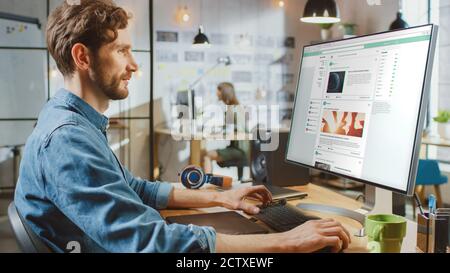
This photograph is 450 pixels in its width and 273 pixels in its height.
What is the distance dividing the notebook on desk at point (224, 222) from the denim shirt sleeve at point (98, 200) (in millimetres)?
207

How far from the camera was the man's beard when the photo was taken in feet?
3.07

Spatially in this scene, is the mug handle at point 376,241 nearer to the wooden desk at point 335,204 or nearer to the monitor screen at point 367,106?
the wooden desk at point 335,204

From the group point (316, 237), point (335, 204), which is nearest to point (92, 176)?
point (316, 237)

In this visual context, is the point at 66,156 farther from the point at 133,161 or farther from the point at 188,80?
the point at 188,80

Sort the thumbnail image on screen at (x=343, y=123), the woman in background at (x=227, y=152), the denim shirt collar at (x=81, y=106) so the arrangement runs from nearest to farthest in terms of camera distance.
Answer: the denim shirt collar at (x=81, y=106) < the thumbnail image on screen at (x=343, y=123) < the woman in background at (x=227, y=152)

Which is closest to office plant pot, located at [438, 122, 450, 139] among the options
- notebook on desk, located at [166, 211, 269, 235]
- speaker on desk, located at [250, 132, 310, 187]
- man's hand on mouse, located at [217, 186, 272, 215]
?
speaker on desk, located at [250, 132, 310, 187]

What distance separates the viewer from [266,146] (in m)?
1.48

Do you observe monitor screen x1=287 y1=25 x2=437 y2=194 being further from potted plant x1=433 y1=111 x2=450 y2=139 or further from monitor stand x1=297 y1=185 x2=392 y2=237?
potted plant x1=433 y1=111 x2=450 y2=139

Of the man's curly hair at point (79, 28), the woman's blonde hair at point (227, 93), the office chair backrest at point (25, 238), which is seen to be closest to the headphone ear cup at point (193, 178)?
the man's curly hair at point (79, 28)

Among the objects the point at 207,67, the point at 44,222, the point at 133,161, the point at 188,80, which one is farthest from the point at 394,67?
the point at 207,67

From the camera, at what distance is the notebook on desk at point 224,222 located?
943 mm

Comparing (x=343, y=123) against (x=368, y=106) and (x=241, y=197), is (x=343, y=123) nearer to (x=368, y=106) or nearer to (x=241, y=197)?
(x=368, y=106)

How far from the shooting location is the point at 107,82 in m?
0.95
